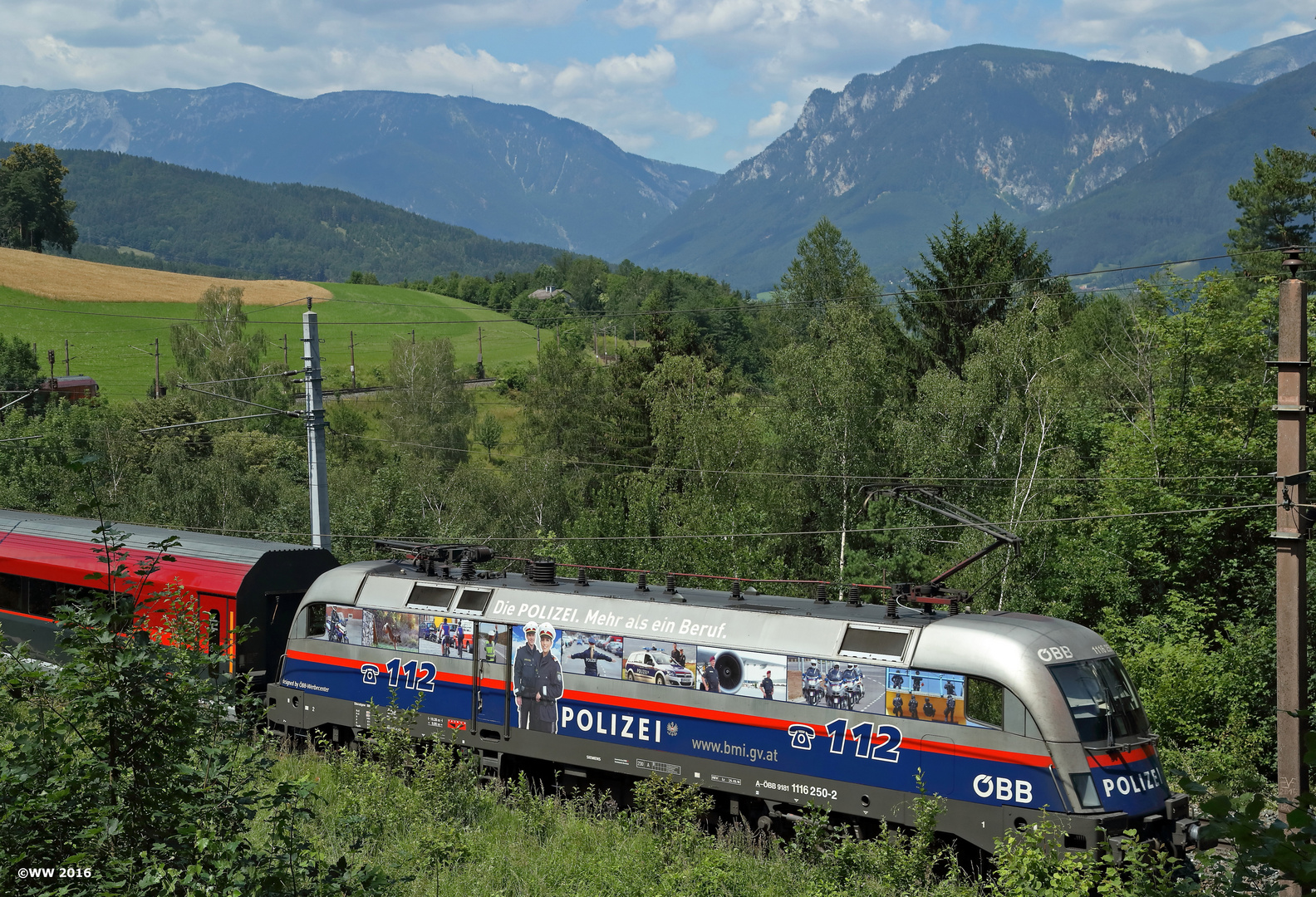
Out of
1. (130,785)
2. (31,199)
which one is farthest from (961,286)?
(31,199)

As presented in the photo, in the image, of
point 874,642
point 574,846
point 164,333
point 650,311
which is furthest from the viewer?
point 164,333

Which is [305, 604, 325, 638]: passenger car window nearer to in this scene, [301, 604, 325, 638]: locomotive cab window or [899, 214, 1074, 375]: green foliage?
[301, 604, 325, 638]: locomotive cab window

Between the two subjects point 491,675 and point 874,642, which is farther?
point 491,675

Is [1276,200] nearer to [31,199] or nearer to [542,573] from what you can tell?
[542,573]

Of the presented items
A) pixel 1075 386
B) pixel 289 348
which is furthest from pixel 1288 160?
pixel 289 348

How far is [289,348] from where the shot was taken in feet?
317

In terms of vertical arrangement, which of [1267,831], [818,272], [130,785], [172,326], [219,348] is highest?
[818,272]

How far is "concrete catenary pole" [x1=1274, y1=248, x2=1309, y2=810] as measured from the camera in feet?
46.5

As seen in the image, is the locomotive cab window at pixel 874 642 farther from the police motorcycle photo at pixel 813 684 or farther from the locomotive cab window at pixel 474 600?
the locomotive cab window at pixel 474 600

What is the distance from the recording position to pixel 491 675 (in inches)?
748

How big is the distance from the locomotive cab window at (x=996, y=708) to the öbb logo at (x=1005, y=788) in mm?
659

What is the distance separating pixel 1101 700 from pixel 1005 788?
72.6 inches

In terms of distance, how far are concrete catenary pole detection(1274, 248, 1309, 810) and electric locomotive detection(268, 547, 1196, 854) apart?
6.09 feet

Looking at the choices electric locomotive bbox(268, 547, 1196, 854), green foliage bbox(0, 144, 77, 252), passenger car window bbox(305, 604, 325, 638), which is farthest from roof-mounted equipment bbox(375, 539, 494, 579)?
green foliage bbox(0, 144, 77, 252)
